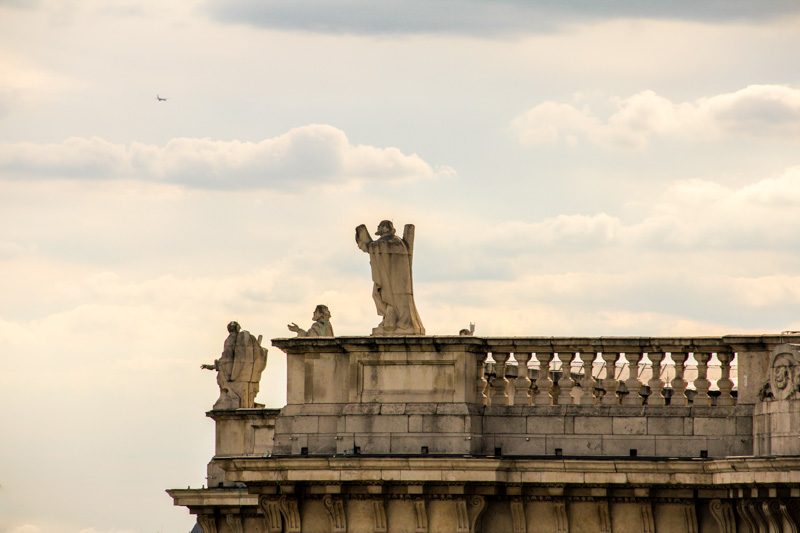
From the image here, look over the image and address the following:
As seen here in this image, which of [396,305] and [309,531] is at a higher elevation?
[396,305]

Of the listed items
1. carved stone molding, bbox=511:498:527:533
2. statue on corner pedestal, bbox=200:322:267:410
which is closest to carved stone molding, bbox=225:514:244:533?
statue on corner pedestal, bbox=200:322:267:410

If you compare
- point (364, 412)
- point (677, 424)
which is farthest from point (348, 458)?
point (677, 424)

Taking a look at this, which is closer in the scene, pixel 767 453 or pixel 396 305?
pixel 767 453

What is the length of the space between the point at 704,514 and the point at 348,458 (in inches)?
219

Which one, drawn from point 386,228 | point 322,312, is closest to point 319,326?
point 322,312

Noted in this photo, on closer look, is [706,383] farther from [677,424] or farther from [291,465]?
[291,465]

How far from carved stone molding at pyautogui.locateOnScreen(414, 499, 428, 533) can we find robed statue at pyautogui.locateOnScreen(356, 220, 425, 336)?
2.94 meters

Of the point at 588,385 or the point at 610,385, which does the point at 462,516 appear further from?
the point at 610,385

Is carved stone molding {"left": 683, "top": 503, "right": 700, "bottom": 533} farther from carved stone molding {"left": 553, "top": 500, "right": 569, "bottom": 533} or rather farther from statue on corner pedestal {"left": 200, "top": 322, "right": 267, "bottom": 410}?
statue on corner pedestal {"left": 200, "top": 322, "right": 267, "bottom": 410}

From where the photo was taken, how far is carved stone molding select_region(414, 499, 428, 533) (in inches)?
2077

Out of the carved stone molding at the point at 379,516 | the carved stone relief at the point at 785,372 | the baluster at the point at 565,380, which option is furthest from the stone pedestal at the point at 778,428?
the carved stone molding at the point at 379,516

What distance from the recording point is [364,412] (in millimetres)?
53344

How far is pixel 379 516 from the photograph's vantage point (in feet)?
174

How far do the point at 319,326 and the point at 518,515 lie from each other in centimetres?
1361
